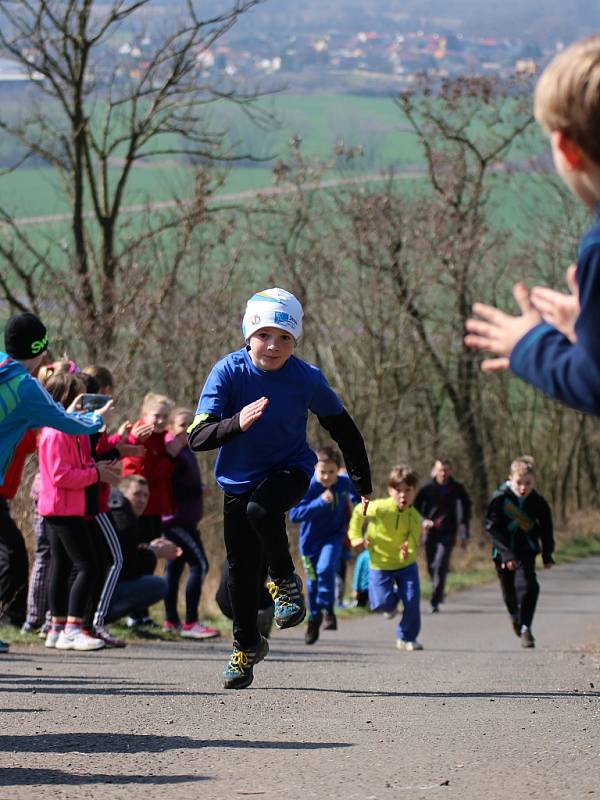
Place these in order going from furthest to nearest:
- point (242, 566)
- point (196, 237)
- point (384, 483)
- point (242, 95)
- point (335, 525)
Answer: point (384, 483) → point (196, 237) → point (242, 95) → point (335, 525) → point (242, 566)

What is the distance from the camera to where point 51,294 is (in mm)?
22312

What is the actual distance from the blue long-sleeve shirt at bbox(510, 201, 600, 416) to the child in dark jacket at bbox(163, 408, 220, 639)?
9.08m

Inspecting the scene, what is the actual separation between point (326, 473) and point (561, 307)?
978 centimetres

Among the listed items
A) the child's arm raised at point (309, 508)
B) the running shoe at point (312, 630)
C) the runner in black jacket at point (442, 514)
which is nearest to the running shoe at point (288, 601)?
the running shoe at point (312, 630)

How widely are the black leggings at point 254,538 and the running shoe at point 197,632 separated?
16.0ft

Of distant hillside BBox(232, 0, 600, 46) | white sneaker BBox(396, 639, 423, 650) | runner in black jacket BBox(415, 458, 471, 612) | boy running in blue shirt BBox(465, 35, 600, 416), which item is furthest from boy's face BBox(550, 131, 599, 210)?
distant hillside BBox(232, 0, 600, 46)

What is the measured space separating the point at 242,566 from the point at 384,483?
21.7 meters

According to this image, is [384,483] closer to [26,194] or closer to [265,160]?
[265,160]

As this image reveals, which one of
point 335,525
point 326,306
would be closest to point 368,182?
point 326,306

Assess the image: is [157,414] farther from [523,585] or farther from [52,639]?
[523,585]

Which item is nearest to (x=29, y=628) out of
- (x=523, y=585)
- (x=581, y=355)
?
(x=523, y=585)

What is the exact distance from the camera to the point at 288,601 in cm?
761

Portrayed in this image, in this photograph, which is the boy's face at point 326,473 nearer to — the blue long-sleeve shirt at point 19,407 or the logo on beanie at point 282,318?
the logo on beanie at point 282,318

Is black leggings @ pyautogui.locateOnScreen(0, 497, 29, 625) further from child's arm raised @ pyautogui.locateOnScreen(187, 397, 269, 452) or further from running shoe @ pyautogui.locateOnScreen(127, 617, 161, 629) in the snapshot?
child's arm raised @ pyautogui.locateOnScreen(187, 397, 269, 452)
